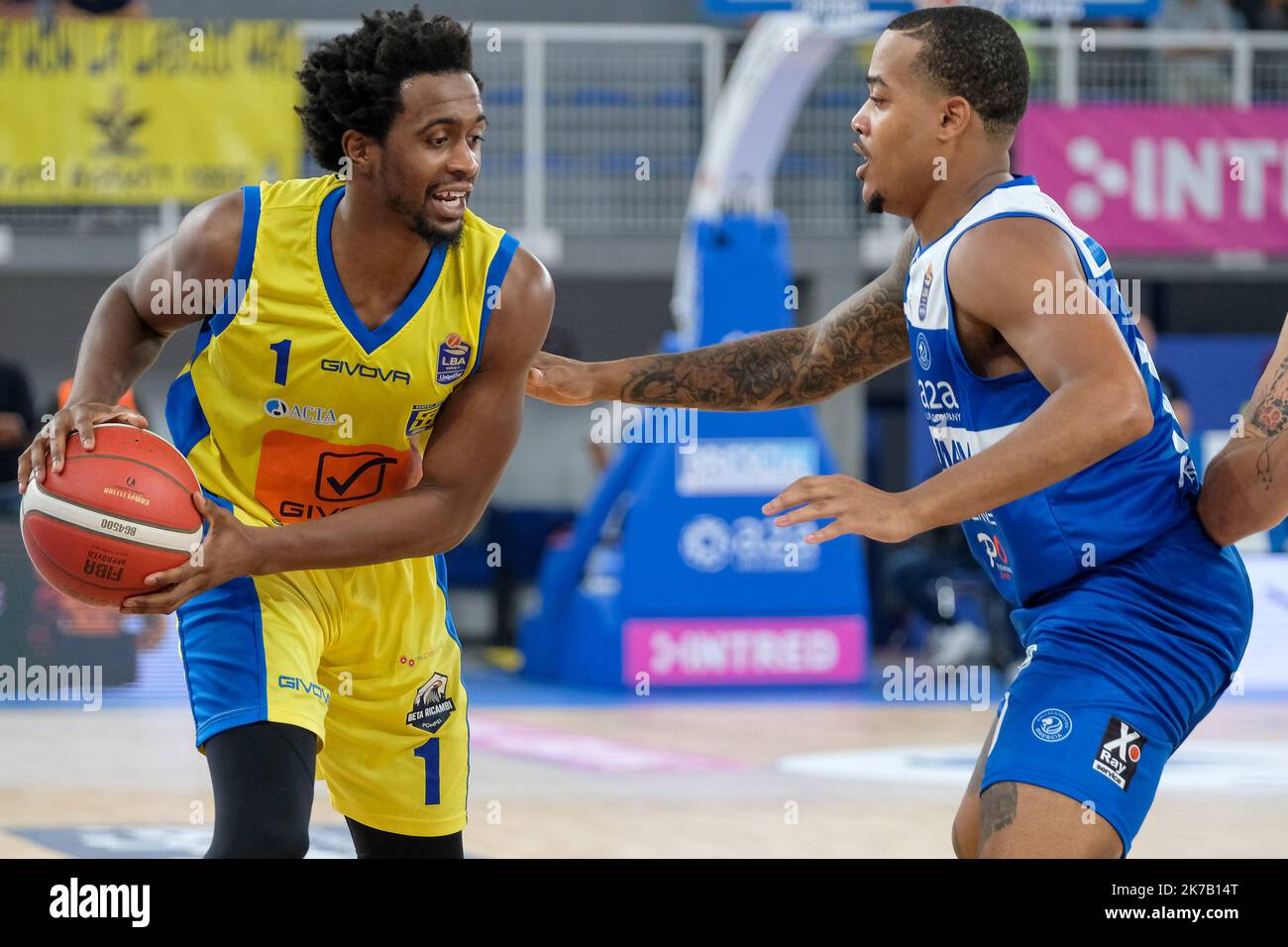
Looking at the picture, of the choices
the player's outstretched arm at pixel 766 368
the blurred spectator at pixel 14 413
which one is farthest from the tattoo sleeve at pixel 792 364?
the blurred spectator at pixel 14 413

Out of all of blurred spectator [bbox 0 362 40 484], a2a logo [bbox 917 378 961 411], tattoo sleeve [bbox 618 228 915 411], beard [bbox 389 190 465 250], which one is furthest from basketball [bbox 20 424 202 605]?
blurred spectator [bbox 0 362 40 484]

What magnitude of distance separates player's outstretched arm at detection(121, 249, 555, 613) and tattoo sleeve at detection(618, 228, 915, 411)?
41cm

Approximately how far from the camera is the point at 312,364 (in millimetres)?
3725

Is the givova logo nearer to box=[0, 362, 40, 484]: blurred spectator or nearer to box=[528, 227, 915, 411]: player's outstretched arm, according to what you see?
box=[528, 227, 915, 411]: player's outstretched arm

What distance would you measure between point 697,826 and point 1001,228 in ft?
12.5

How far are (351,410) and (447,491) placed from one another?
271 mm

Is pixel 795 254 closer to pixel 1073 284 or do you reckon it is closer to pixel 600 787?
pixel 600 787

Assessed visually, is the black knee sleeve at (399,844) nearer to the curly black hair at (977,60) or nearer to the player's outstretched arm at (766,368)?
the player's outstretched arm at (766,368)

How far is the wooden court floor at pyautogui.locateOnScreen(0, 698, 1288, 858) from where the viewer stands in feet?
21.0

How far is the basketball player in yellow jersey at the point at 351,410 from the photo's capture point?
3.56 m

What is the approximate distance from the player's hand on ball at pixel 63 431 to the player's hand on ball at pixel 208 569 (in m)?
0.28

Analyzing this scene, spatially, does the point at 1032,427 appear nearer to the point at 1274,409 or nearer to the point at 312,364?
the point at 1274,409
